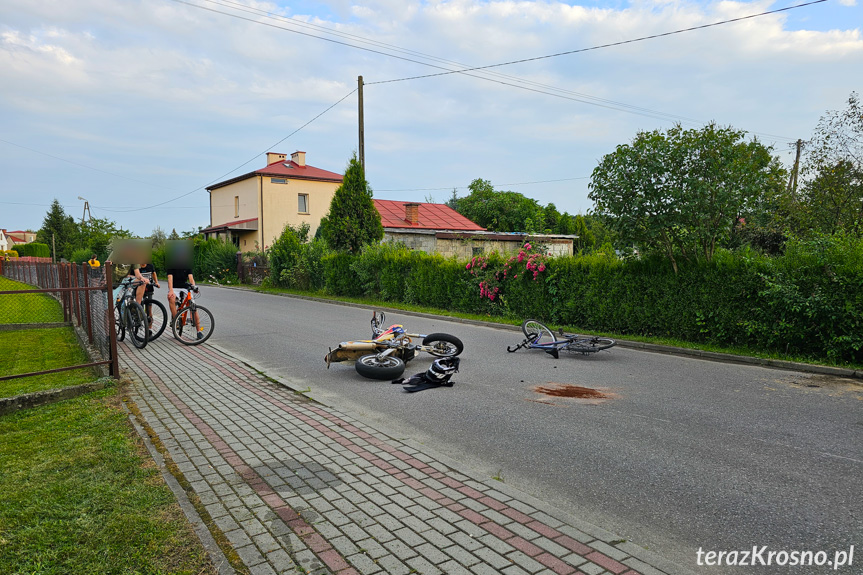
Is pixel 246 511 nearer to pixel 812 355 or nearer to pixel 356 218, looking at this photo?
pixel 812 355

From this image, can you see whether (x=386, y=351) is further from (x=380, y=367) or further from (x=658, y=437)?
(x=658, y=437)

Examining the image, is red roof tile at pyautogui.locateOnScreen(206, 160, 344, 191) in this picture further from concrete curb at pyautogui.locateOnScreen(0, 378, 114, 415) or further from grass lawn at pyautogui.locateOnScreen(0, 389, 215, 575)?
grass lawn at pyautogui.locateOnScreen(0, 389, 215, 575)

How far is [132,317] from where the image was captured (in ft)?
35.7

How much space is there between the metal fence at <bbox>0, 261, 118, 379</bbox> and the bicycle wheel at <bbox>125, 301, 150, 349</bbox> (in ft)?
2.36

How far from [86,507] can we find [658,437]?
4.84 m

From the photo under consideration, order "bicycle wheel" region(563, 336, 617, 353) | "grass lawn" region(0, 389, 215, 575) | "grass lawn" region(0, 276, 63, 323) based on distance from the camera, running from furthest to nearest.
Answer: "grass lawn" region(0, 276, 63, 323)
"bicycle wheel" region(563, 336, 617, 353)
"grass lawn" region(0, 389, 215, 575)

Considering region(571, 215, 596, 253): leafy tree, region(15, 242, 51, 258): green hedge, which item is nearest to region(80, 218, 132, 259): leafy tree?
region(15, 242, 51, 258): green hedge

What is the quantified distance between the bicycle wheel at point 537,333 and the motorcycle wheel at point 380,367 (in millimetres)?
3242

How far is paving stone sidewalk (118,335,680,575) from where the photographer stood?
3178 millimetres

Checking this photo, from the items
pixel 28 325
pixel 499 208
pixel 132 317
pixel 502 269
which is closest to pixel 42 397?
pixel 132 317

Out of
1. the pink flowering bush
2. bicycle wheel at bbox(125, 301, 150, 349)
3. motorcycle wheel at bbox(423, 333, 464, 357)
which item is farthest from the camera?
the pink flowering bush

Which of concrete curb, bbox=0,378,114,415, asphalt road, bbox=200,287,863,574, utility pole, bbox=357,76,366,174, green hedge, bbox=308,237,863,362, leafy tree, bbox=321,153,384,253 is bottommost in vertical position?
asphalt road, bbox=200,287,863,574

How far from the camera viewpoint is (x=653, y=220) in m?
11.9

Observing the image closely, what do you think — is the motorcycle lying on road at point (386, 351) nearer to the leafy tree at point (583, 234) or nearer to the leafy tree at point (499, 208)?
the leafy tree at point (583, 234)
